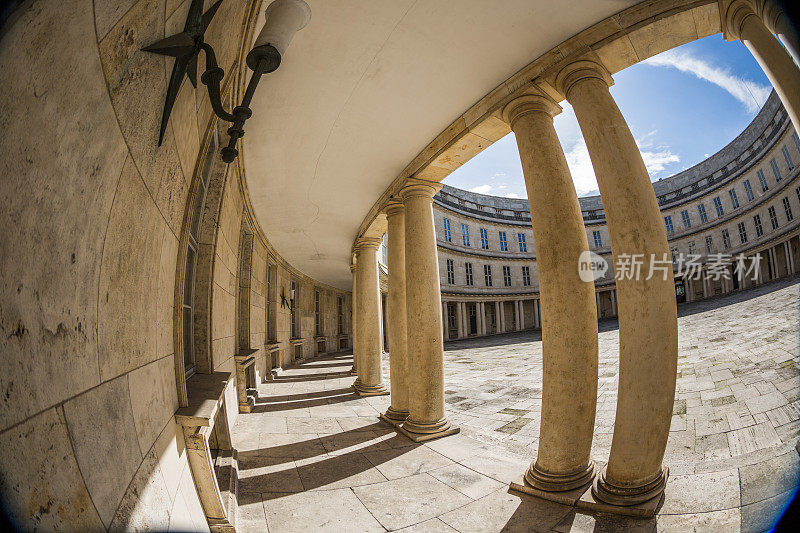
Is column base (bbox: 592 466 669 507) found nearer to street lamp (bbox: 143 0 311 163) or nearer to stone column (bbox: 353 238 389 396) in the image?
street lamp (bbox: 143 0 311 163)

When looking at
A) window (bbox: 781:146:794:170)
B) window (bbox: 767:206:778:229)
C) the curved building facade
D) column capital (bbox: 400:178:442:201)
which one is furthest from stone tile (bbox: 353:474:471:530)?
window (bbox: 767:206:778:229)

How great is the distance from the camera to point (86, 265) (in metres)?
1.26

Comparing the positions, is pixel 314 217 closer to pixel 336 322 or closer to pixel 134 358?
pixel 134 358

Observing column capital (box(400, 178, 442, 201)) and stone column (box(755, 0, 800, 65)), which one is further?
column capital (box(400, 178, 442, 201))

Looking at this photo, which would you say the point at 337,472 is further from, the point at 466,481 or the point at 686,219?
the point at 686,219

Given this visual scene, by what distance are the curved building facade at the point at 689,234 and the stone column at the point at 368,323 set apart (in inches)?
Result: 975

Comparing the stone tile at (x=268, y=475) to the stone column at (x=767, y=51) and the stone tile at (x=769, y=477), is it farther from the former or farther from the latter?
the stone column at (x=767, y=51)

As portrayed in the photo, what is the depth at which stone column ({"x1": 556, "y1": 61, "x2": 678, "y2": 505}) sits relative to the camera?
303 centimetres

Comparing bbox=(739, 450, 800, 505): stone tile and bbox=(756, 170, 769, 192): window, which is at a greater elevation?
bbox=(756, 170, 769, 192): window

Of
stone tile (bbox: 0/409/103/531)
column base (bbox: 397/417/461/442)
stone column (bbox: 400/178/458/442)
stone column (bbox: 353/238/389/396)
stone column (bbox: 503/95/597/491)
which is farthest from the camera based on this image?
stone column (bbox: 353/238/389/396)

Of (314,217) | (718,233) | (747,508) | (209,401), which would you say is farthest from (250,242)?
(718,233)

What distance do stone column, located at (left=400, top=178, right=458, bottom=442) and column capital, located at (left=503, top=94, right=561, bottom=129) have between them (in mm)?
2484

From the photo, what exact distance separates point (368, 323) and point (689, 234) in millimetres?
47720

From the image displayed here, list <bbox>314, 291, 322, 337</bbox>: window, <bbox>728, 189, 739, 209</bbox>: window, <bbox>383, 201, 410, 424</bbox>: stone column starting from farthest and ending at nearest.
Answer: <bbox>728, 189, 739, 209</bbox>: window
<bbox>314, 291, 322, 337</bbox>: window
<bbox>383, 201, 410, 424</bbox>: stone column
